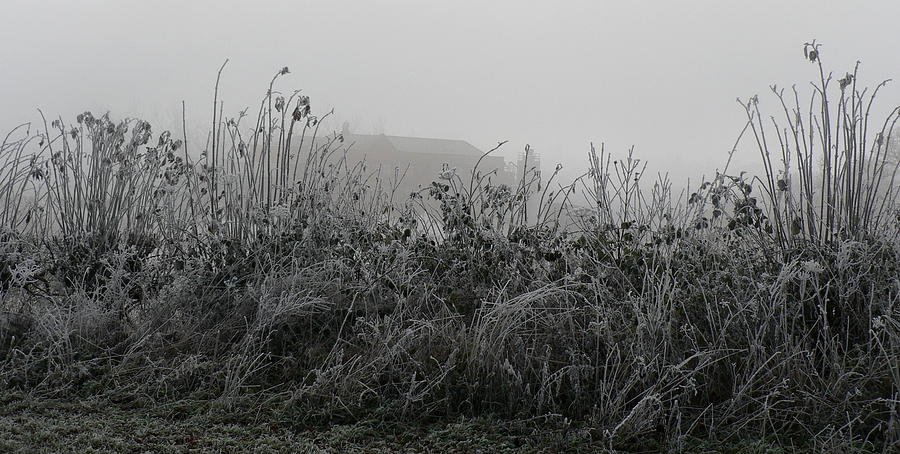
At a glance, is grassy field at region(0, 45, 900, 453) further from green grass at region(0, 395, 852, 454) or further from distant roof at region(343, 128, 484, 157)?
distant roof at region(343, 128, 484, 157)

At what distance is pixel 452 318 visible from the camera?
110 inches

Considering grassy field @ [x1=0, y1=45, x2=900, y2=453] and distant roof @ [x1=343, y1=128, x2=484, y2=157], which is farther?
distant roof @ [x1=343, y1=128, x2=484, y2=157]

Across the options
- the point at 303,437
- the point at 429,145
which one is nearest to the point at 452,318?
the point at 303,437

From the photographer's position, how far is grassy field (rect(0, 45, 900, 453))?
222 cm

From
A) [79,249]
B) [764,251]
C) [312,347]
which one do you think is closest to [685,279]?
[764,251]

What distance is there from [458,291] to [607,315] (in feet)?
2.68

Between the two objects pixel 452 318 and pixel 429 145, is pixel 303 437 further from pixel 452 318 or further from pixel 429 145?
pixel 429 145

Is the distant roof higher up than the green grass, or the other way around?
the distant roof

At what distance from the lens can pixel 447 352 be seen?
260 cm

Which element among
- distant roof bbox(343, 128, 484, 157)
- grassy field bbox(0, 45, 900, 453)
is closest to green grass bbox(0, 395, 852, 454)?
grassy field bbox(0, 45, 900, 453)

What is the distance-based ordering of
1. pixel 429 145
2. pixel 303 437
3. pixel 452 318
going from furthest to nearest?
pixel 429 145 < pixel 452 318 < pixel 303 437

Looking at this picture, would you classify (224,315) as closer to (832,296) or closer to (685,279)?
(685,279)

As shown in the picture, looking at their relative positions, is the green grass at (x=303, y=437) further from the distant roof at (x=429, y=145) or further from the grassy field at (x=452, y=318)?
the distant roof at (x=429, y=145)

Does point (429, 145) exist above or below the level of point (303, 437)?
above
